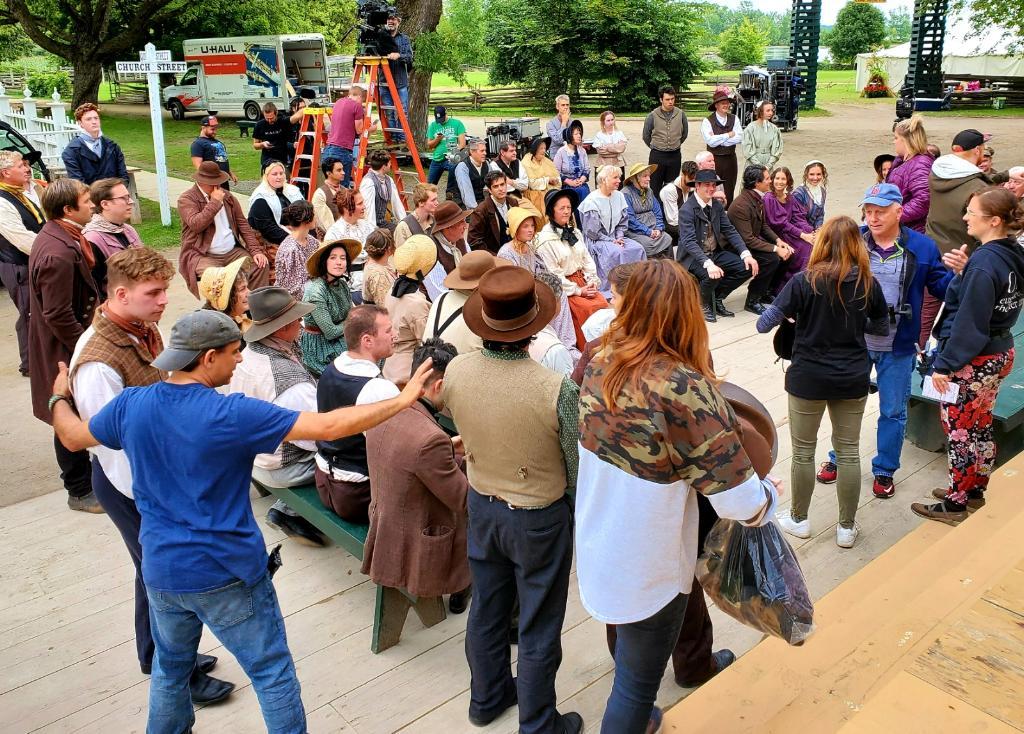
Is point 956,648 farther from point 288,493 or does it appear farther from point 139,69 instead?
point 139,69

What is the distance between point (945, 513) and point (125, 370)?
4.14 metres

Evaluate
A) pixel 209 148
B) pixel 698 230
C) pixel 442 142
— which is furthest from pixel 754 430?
pixel 442 142

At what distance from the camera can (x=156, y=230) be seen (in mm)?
11992

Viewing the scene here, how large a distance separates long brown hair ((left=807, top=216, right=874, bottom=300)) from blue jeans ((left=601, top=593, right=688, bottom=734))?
1.99 meters

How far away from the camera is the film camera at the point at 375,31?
11180 mm

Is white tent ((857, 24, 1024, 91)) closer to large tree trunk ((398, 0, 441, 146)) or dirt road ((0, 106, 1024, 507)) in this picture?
dirt road ((0, 106, 1024, 507))

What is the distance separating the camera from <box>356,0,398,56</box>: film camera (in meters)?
11.2

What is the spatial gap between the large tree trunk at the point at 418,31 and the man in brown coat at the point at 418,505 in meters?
13.7

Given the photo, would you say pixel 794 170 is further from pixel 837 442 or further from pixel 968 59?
pixel 968 59

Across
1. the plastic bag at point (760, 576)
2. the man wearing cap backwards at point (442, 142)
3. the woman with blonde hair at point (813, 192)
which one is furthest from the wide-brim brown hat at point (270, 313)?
the man wearing cap backwards at point (442, 142)

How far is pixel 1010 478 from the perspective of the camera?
4.37 metres

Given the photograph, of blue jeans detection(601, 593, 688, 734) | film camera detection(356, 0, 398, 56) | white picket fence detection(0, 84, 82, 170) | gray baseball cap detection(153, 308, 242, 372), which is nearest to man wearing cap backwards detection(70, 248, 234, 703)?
gray baseball cap detection(153, 308, 242, 372)

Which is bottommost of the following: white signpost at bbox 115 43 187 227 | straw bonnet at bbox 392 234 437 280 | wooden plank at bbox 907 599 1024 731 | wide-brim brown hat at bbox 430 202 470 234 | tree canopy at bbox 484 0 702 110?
wooden plank at bbox 907 599 1024 731

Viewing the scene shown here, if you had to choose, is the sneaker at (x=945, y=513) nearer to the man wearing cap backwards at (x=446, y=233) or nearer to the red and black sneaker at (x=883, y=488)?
the red and black sneaker at (x=883, y=488)
